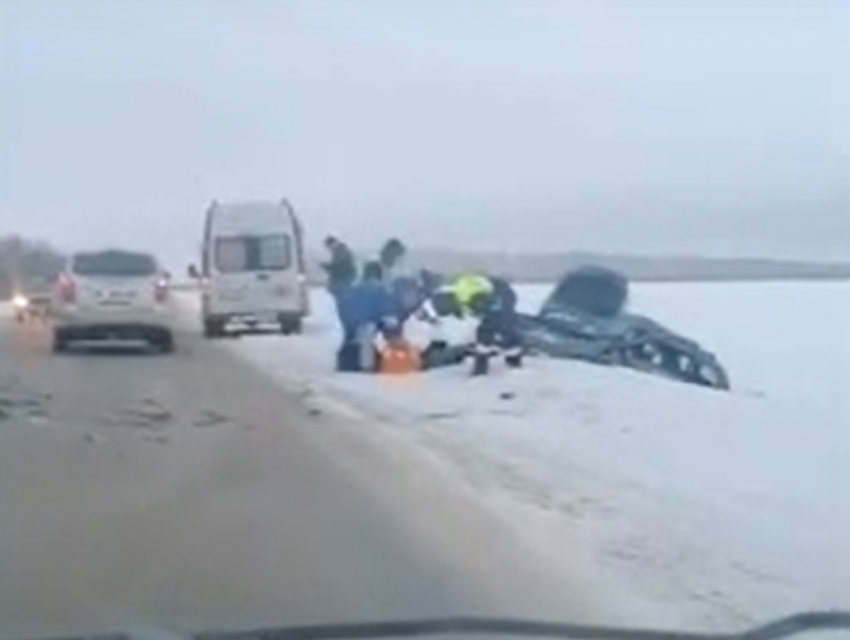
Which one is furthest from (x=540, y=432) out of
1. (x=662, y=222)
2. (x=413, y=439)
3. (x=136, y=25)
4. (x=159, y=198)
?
(x=136, y=25)

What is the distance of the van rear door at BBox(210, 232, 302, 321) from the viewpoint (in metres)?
2.87

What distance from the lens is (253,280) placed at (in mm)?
2930

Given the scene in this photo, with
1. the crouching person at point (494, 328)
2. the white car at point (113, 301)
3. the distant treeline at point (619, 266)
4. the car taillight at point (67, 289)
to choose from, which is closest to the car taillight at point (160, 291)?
the white car at point (113, 301)

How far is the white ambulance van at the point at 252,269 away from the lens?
2787 millimetres

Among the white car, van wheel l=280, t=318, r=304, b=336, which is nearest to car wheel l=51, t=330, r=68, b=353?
the white car

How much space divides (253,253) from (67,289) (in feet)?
0.93

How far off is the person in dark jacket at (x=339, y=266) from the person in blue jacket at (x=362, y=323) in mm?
33

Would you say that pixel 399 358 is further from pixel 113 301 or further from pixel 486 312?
pixel 113 301

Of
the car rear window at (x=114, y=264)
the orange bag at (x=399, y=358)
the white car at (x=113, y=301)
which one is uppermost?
the car rear window at (x=114, y=264)

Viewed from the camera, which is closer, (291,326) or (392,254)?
(392,254)

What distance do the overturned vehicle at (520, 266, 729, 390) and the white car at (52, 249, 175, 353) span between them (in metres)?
0.56

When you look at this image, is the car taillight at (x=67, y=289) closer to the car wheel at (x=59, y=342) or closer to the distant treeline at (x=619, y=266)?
the car wheel at (x=59, y=342)

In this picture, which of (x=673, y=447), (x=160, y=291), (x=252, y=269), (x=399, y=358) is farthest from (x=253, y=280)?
(x=673, y=447)

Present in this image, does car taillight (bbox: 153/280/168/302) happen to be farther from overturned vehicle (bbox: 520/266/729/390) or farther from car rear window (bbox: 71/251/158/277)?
overturned vehicle (bbox: 520/266/729/390)
